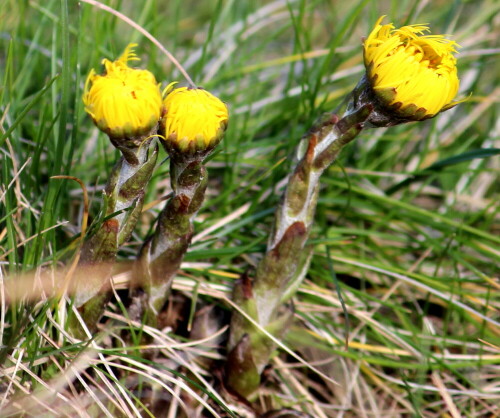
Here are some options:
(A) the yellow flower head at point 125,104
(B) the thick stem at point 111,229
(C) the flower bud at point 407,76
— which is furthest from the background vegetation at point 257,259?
(C) the flower bud at point 407,76

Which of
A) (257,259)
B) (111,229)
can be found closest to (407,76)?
(111,229)

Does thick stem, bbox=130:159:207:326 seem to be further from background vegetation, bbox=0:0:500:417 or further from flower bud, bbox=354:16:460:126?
flower bud, bbox=354:16:460:126

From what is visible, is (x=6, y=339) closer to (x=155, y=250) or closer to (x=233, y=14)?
(x=155, y=250)

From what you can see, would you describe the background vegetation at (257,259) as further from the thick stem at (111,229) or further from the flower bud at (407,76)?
the flower bud at (407,76)

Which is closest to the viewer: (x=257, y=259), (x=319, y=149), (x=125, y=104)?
(x=125, y=104)

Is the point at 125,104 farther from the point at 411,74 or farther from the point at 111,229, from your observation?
the point at 411,74
